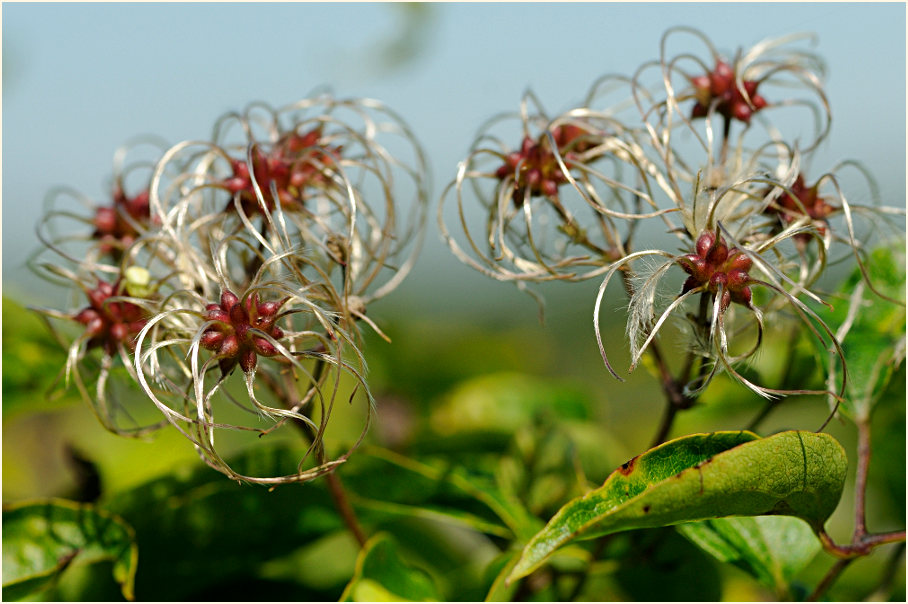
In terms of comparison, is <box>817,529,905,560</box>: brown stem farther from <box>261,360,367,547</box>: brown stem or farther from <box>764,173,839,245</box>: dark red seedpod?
<box>261,360,367,547</box>: brown stem

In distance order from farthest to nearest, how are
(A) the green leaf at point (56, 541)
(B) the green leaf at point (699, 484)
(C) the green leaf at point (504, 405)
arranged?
1. (C) the green leaf at point (504, 405)
2. (A) the green leaf at point (56, 541)
3. (B) the green leaf at point (699, 484)

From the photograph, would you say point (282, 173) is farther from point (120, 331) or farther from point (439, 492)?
point (439, 492)

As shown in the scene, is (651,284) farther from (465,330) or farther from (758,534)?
(465,330)

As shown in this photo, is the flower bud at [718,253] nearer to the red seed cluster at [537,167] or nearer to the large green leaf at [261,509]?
the red seed cluster at [537,167]

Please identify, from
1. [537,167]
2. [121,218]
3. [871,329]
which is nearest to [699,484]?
[537,167]

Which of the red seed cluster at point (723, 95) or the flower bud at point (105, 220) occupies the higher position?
the red seed cluster at point (723, 95)

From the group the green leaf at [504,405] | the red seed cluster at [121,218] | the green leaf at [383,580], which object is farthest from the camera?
the green leaf at [504,405]

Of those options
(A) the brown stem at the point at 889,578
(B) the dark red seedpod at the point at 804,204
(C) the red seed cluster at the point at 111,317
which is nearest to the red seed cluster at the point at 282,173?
(C) the red seed cluster at the point at 111,317

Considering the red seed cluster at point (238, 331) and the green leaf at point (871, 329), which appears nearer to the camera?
the red seed cluster at point (238, 331)

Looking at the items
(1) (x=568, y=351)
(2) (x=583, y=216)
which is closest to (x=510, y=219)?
(2) (x=583, y=216)
